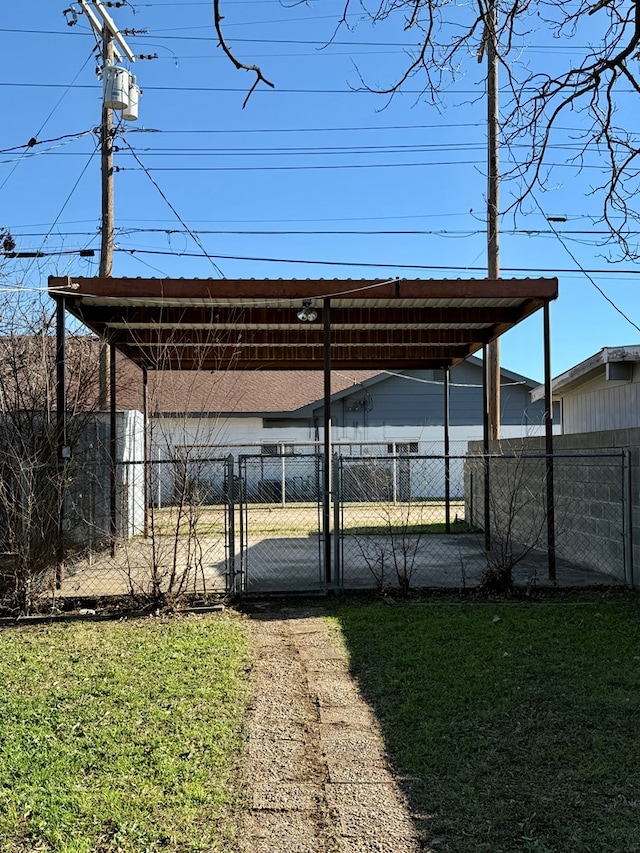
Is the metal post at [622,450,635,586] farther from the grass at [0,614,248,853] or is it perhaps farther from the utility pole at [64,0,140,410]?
the utility pole at [64,0,140,410]

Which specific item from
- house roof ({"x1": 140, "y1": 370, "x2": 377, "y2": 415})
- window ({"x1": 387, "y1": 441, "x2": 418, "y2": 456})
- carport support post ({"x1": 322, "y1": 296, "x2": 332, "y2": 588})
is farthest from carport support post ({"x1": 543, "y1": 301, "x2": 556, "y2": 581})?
house roof ({"x1": 140, "y1": 370, "x2": 377, "y2": 415})

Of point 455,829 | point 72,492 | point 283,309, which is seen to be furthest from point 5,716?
point 283,309

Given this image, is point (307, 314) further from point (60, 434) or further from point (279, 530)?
point (279, 530)

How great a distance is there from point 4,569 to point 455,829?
5.61 metres

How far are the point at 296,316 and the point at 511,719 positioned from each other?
653 cm

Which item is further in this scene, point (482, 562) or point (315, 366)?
point (315, 366)

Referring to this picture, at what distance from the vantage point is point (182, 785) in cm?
361

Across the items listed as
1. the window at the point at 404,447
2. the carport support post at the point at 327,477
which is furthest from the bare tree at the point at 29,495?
the window at the point at 404,447

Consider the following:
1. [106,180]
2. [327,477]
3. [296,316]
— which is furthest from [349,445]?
[327,477]

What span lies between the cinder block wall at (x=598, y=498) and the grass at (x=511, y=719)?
139cm

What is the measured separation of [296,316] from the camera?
9.96 m

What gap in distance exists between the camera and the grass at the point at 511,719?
10.7 feet

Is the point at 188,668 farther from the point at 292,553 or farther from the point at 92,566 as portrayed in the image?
the point at 292,553

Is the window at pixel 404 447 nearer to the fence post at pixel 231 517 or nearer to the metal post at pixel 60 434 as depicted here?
the fence post at pixel 231 517
